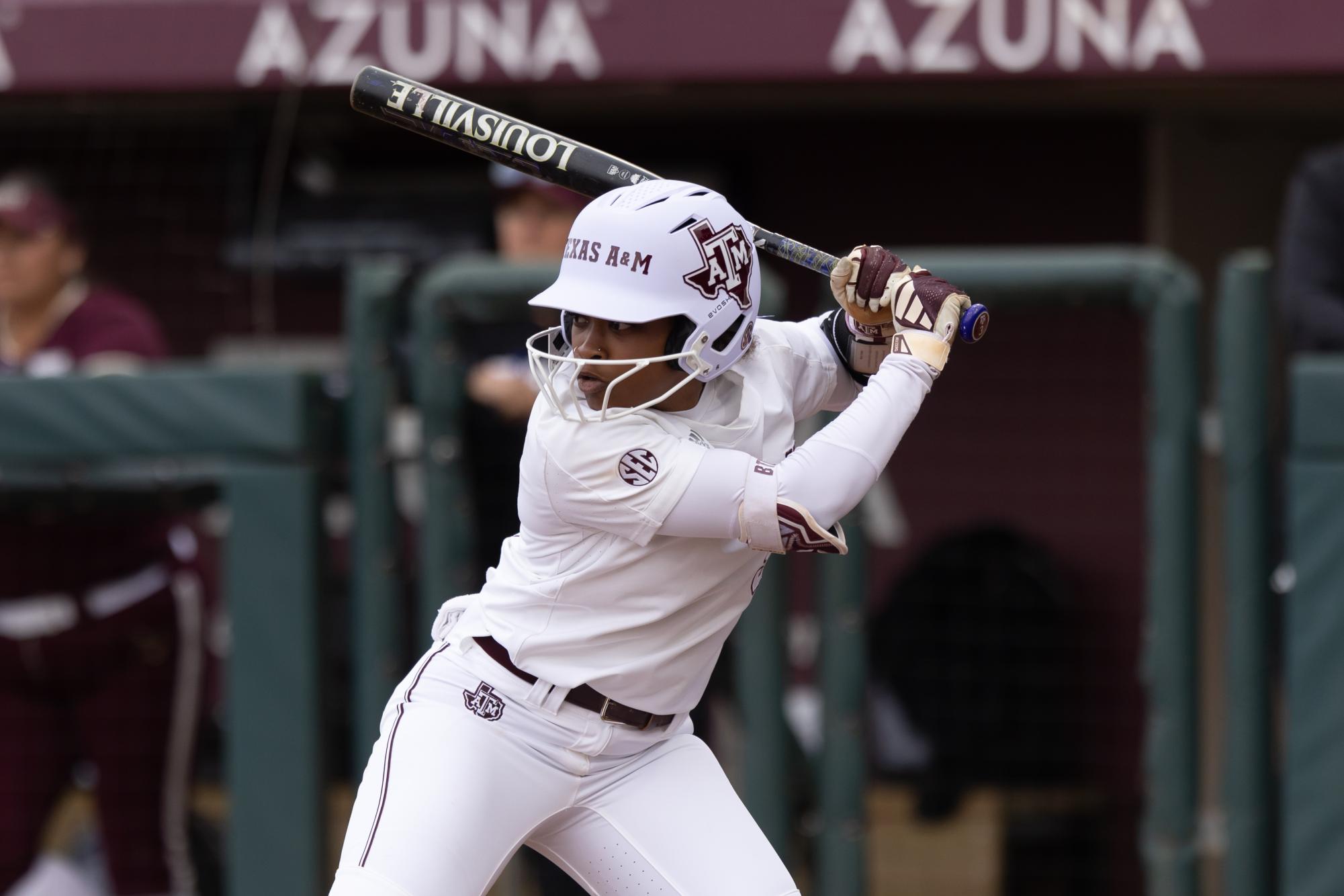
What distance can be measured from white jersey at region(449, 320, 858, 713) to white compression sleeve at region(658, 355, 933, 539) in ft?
0.14

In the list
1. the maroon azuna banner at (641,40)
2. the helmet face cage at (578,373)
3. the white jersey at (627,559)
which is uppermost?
the maroon azuna banner at (641,40)

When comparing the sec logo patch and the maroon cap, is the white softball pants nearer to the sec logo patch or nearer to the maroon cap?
the sec logo patch

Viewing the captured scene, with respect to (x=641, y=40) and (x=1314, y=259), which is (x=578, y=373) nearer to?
(x=1314, y=259)

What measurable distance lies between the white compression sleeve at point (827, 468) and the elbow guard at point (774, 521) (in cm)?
1

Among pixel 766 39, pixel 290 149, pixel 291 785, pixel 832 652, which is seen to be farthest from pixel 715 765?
pixel 290 149

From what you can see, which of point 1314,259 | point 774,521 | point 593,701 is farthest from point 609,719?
point 1314,259

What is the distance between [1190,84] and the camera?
541 centimetres

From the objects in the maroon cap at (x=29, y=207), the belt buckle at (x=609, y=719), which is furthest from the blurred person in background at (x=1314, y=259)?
the maroon cap at (x=29, y=207)

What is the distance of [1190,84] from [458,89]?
82.9 inches

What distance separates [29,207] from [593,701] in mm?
2451

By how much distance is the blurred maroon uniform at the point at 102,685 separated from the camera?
14.5ft

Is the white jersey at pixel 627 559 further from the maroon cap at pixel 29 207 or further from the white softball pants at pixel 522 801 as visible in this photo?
the maroon cap at pixel 29 207

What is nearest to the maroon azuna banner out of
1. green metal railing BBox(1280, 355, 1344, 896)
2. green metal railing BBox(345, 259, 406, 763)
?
green metal railing BBox(345, 259, 406, 763)

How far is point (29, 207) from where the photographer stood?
4.65 m
